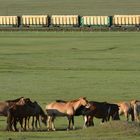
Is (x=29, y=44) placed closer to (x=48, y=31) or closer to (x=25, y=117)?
(x=48, y=31)

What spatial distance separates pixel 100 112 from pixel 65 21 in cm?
8327

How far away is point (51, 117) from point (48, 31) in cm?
7469

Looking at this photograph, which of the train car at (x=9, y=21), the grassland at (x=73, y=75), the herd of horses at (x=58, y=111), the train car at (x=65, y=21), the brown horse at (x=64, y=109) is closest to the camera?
the grassland at (x=73, y=75)

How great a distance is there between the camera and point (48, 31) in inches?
3799

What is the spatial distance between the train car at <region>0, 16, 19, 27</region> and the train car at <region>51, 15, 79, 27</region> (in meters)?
5.44

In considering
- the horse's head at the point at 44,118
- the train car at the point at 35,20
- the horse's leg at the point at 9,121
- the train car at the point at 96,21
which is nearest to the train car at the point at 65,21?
the train car at the point at 35,20

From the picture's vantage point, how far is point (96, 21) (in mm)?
101188

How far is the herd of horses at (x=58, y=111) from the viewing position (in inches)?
831

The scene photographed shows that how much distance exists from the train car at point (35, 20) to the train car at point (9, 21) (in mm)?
1526
